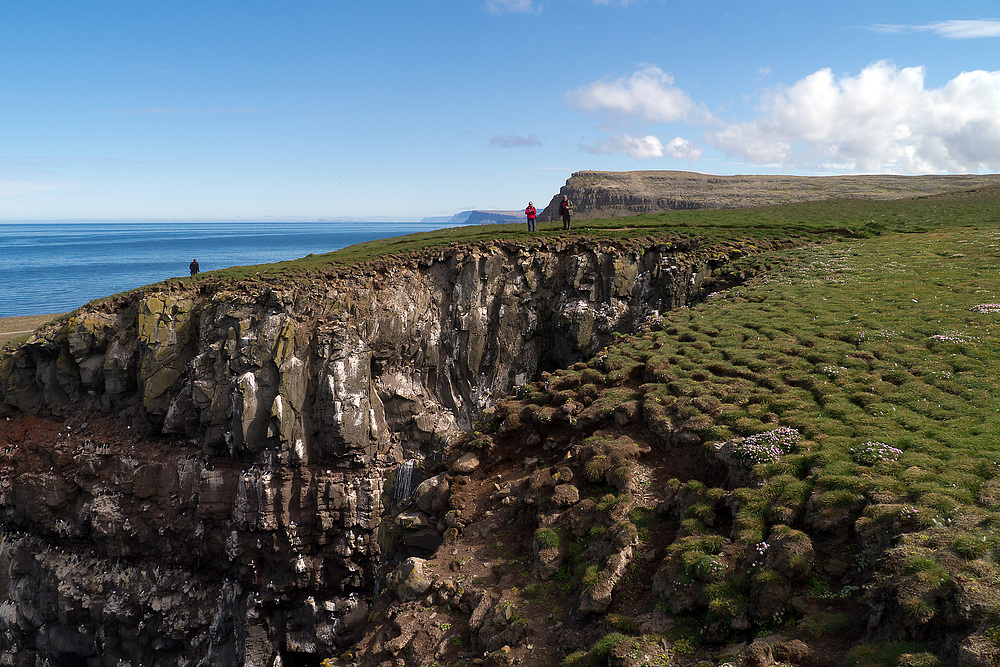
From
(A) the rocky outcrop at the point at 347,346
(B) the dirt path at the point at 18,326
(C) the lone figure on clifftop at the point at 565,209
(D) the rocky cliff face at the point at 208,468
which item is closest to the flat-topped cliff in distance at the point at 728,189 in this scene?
(C) the lone figure on clifftop at the point at 565,209

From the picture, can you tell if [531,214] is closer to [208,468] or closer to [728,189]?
[208,468]

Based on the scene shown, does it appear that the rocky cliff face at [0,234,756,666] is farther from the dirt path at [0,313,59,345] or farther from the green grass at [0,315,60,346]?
the dirt path at [0,313,59,345]

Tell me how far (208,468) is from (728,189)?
557 feet

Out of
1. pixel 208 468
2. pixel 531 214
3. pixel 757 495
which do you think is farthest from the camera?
pixel 531 214

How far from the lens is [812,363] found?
1877 cm

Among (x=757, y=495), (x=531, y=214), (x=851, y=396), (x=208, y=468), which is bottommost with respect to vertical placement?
(x=208, y=468)

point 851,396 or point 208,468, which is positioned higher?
point 851,396

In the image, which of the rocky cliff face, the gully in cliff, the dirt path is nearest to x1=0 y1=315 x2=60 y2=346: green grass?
the dirt path

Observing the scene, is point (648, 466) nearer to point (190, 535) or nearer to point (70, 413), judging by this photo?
point (190, 535)

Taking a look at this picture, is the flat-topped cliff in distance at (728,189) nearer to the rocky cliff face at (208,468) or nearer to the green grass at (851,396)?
the rocky cliff face at (208,468)

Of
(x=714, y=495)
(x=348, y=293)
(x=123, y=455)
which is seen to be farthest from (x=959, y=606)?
(x=123, y=455)

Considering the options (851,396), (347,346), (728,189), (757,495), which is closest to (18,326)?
(347,346)

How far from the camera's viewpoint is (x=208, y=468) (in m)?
35.2

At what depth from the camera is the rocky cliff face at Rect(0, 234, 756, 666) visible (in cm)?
3400
